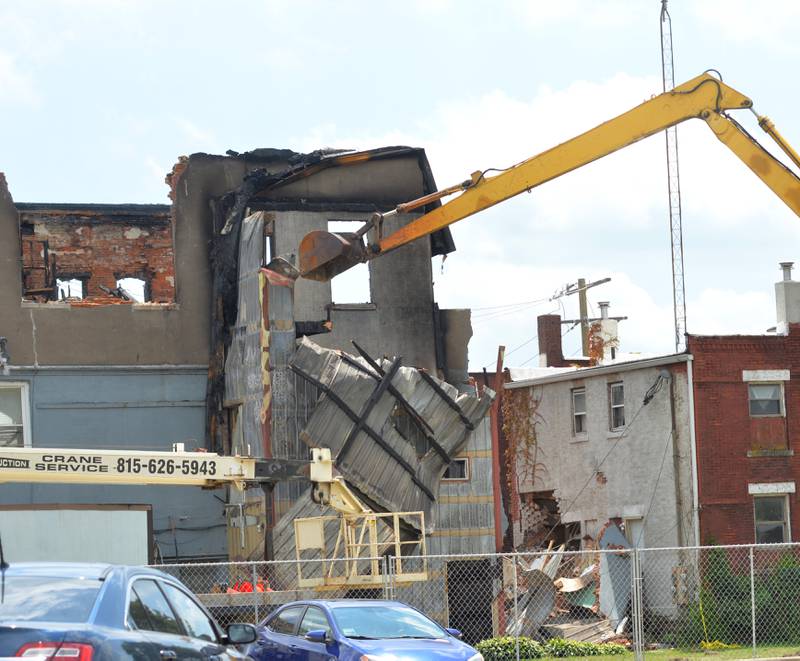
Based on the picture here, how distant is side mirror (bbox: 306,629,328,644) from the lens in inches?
620

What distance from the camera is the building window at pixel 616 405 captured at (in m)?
36.1

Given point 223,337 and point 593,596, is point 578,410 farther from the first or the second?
point 223,337

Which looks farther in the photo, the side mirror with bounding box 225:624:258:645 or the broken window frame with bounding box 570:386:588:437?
the broken window frame with bounding box 570:386:588:437

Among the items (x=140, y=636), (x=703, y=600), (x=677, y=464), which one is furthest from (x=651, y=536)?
(x=140, y=636)

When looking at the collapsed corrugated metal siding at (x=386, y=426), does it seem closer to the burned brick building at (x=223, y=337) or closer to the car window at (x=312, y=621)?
the burned brick building at (x=223, y=337)

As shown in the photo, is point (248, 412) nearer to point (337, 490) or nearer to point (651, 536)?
point (337, 490)

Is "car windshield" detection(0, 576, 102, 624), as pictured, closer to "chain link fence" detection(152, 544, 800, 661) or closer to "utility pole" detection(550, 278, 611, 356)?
"chain link fence" detection(152, 544, 800, 661)

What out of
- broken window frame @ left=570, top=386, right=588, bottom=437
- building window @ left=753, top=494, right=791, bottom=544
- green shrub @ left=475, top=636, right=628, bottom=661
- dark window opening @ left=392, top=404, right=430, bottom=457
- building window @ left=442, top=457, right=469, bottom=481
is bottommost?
green shrub @ left=475, top=636, right=628, bottom=661

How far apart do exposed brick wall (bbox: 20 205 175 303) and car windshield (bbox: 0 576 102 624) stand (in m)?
22.1

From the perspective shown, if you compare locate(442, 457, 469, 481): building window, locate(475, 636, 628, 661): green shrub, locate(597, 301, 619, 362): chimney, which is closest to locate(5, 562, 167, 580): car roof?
locate(475, 636, 628, 661): green shrub

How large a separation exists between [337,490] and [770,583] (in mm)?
13278

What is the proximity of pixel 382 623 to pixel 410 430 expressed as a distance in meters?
10.2

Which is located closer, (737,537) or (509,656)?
(509,656)

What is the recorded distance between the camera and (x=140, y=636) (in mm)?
8406
